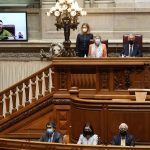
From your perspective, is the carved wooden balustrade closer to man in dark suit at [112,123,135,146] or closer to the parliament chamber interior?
the parliament chamber interior

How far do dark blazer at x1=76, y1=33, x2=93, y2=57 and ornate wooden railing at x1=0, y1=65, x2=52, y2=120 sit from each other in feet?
2.57

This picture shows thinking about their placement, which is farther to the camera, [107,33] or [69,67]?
[107,33]

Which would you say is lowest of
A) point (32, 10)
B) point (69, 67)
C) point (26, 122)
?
point (26, 122)

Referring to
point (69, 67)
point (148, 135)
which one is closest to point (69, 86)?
point (69, 67)

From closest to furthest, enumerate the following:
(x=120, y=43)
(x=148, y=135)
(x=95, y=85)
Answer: (x=148, y=135)
(x=95, y=85)
(x=120, y=43)

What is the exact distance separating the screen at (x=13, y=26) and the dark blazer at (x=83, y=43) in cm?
251

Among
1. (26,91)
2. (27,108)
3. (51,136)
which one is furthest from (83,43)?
(51,136)

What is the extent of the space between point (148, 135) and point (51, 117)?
261 cm

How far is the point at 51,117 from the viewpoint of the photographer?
1266 centimetres

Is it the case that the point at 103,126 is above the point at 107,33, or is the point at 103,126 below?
below

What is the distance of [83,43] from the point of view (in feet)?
42.5

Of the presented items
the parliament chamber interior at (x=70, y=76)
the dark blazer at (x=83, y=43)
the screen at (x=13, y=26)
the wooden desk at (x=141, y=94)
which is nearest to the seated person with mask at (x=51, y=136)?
the parliament chamber interior at (x=70, y=76)

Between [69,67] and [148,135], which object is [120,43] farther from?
[148,135]

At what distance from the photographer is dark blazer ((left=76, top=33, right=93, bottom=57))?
13.0m
